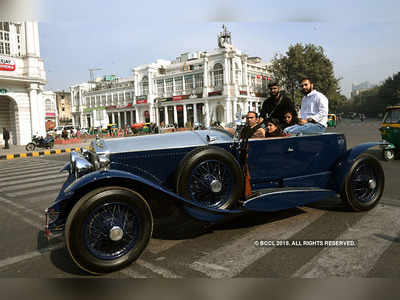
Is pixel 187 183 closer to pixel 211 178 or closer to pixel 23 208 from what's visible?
pixel 211 178

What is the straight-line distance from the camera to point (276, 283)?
2.17 m

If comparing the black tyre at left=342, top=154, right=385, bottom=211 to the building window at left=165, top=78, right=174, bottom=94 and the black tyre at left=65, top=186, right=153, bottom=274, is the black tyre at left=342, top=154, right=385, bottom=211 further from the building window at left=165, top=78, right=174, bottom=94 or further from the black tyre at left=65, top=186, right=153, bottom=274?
the building window at left=165, top=78, right=174, bottom=94

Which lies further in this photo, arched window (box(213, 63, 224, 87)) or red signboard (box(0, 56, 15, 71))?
arched window (box(213, 63, 224, 87))

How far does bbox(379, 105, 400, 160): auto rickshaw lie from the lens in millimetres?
9289

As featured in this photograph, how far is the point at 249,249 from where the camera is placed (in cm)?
320

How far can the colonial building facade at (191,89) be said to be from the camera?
50938 mm

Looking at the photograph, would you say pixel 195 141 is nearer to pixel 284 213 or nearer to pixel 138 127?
pixel 284 213

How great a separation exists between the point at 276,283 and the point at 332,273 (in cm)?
75

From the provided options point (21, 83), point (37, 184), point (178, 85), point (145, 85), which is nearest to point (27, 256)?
point (37, 184)

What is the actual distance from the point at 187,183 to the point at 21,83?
86.6 ft

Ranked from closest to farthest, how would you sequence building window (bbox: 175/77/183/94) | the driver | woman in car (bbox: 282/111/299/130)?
the driver < woman in car (bbox: 282/111/299/130) < building window (bbox: 175/77/183/94)

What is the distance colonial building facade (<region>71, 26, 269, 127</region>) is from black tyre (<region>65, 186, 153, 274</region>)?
40612 millimetres

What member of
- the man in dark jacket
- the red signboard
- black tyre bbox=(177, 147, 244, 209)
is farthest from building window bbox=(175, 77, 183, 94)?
black tyre bbox=(177, 147, 244, 209)

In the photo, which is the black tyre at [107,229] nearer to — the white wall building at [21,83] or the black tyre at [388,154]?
the black tyre at [388,154]
